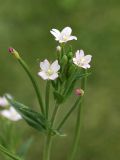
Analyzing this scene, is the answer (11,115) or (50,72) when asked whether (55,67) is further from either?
(11,115)

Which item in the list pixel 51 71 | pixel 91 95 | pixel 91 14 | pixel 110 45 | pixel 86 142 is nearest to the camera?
pixel 51 71

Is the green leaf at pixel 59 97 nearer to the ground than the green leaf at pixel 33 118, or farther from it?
farther from it

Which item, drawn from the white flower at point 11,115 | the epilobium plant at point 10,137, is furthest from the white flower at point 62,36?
the white flower at point 11,115

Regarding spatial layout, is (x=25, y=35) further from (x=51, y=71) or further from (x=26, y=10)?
(x=51, y=71)

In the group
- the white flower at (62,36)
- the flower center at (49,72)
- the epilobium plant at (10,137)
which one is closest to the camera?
the flower center at (49,72)

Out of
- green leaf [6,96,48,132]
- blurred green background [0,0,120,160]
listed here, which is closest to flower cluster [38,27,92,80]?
green leaf [6,96,48,132]

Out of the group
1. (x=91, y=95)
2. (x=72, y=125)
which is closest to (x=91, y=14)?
(x=91, y=95)

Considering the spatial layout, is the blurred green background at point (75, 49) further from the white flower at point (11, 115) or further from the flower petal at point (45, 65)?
the flower petal at point (45, 65)

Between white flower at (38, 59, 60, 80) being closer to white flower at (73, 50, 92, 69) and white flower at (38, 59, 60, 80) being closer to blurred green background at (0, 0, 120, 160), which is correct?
white flower at (73, 50, 92, 69)
